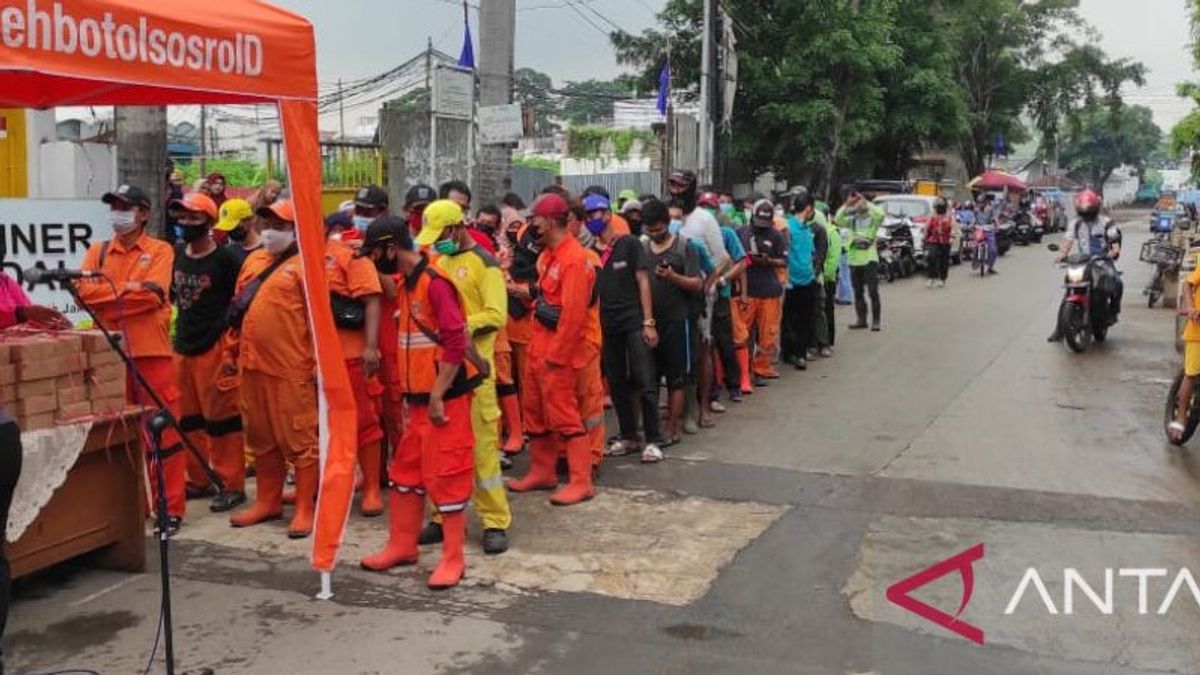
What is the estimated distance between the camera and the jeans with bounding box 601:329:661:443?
24.4 ft

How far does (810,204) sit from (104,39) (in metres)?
8.24

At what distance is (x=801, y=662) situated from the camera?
4.41 metres

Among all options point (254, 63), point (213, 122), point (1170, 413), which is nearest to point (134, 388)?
point (254, 63)

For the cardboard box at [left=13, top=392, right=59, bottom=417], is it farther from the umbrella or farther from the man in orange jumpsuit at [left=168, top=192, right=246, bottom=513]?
the umbrella

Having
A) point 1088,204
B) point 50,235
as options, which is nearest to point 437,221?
point 50,235

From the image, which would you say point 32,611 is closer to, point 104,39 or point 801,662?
point 104,39

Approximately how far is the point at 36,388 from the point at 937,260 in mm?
16467

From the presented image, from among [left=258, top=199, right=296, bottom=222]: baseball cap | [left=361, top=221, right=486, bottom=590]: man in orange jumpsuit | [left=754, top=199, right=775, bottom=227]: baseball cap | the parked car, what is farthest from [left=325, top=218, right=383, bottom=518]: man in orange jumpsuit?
the parked car

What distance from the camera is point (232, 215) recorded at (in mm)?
6430

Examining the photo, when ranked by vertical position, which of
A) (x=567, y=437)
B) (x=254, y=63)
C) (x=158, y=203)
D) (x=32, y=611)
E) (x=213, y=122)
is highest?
(x=213, y=122)

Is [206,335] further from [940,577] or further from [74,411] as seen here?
[940,577]

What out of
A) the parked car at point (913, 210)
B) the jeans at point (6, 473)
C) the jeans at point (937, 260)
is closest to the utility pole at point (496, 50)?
the jeans at point (6, 473)

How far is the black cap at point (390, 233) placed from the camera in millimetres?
5391

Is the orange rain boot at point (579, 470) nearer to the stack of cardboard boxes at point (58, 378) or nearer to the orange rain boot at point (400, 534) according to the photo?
the orange rain boot at point (400, 534)
